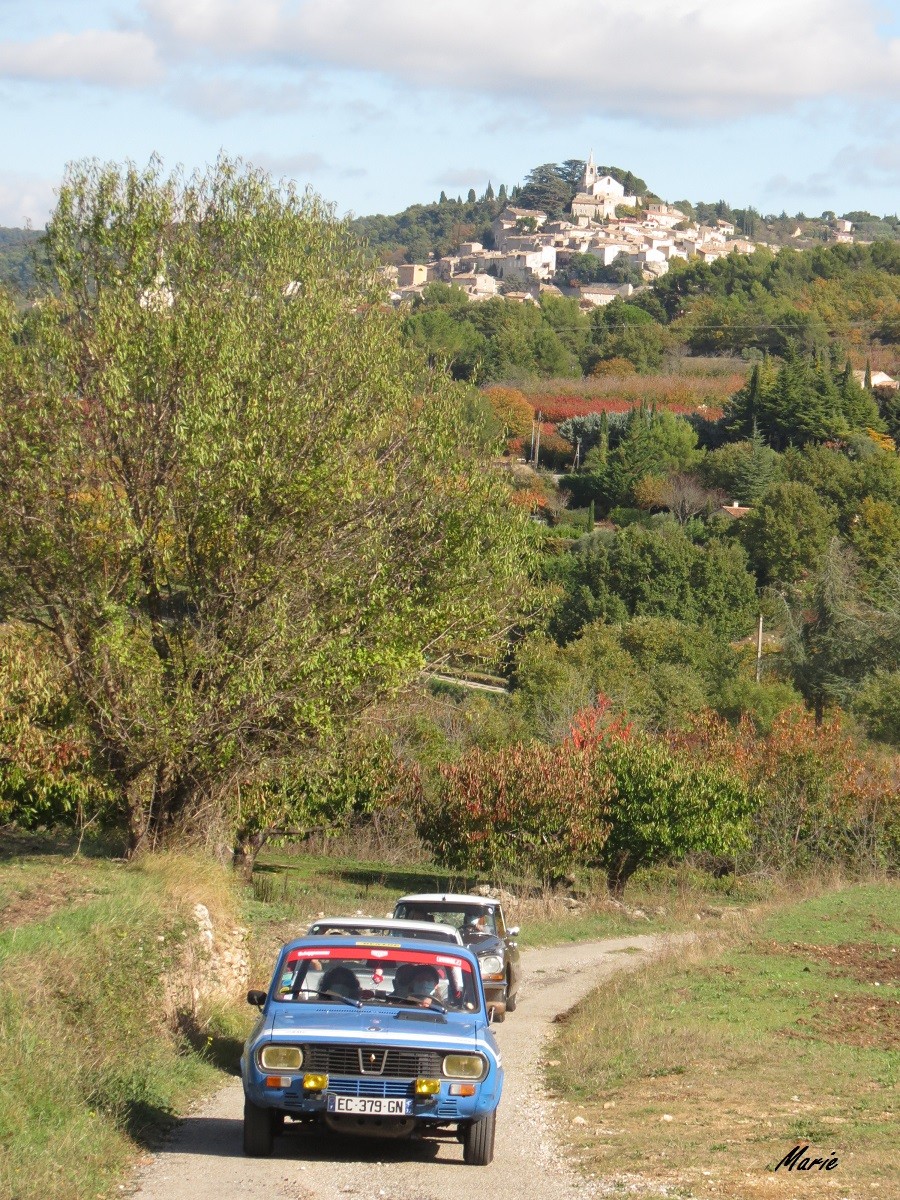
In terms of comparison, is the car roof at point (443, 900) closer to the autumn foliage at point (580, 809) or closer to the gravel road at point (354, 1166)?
the gravel road at point (354, 1166)

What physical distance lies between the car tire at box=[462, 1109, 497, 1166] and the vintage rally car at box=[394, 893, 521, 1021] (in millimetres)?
7726

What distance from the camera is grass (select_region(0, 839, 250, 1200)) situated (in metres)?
8.64

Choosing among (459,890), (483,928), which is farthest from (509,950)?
(459,890)

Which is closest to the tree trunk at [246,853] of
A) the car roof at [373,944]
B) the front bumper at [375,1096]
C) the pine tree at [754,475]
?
the car roof at [373,944]

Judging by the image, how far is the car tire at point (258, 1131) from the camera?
9.22m

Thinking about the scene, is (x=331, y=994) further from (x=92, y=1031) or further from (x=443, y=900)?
(x=443, y=900)

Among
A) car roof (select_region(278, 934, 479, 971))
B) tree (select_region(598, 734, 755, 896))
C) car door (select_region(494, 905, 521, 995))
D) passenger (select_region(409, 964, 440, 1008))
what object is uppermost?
car roof (select_region(278, 934, 479, 971))

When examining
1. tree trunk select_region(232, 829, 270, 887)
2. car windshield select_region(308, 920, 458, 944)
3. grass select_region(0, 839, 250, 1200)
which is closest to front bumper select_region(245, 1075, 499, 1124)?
grass select_region(0, 839, 250, 1200)

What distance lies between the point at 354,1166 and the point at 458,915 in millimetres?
9035

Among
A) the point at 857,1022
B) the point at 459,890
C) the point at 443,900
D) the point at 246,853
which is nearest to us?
the point at 857,1022

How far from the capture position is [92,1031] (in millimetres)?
11109

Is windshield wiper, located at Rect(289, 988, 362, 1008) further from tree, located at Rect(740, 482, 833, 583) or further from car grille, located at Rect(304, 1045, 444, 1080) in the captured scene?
tree, located at Rect(740, 482, 833, 583)

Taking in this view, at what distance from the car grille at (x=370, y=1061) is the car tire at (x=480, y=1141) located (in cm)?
45

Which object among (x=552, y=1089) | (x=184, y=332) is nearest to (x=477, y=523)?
(x=184, y=332)
